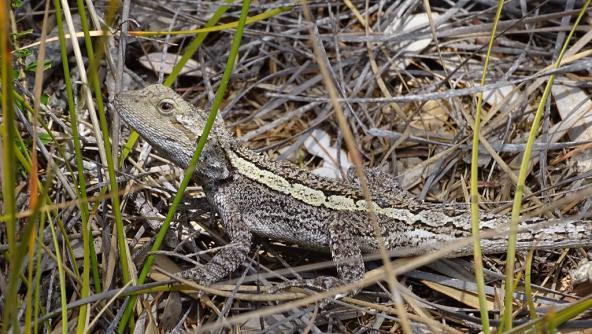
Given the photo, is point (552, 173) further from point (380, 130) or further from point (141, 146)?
point (141, 146)

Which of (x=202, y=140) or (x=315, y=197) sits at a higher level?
(x=202, y=140)

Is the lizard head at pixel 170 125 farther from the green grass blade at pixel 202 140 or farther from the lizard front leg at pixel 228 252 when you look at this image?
the green grass blade at pixel 202 140

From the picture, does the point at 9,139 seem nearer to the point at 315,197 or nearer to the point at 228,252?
the point at 228,252

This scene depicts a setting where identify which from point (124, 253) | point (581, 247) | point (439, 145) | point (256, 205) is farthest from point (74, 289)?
point (581, 247)

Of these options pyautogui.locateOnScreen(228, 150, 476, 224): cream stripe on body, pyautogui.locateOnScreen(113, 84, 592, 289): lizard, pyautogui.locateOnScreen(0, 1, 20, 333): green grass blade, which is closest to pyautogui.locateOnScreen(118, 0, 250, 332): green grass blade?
pyautogui.locateOnScreen(113, 84, 592, 289): lizard

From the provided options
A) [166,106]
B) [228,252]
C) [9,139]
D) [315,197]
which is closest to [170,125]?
[166,106]

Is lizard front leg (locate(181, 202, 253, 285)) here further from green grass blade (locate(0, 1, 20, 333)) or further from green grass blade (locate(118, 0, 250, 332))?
green grass blade (locate(0, 1, 20, 333))

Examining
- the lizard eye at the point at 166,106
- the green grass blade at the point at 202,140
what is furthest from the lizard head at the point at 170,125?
the green grass blade at the point at 202,140
